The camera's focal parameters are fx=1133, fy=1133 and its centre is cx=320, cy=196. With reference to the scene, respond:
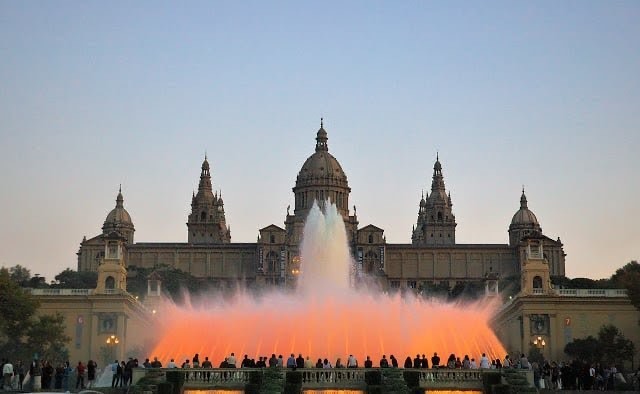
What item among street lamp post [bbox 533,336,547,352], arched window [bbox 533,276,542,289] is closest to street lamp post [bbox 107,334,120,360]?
street lamp post [bbox 533,336,547,352]

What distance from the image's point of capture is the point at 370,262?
187 m

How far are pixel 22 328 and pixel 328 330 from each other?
34831 mm

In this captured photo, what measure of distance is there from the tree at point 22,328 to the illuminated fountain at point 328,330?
68.3ft

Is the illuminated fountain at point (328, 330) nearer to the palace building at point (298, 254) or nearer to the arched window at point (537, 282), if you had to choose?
the arched window at point (537, 282)

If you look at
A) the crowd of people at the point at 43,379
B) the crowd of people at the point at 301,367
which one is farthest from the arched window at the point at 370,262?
the crowd of people at the point at 43,379

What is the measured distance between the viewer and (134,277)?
6275 inches

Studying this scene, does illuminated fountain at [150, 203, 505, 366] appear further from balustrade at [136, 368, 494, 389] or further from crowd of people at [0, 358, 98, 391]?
balustrade at [136, 368, 494, 389]

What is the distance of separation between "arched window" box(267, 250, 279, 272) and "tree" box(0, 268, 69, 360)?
98323 mm

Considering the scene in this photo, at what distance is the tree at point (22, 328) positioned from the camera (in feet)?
265

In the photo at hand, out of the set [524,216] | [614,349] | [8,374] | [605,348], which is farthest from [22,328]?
[524,216]

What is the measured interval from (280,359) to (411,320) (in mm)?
12225

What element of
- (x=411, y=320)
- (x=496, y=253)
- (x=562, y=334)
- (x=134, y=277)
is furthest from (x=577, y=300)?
(x=496, y=253)

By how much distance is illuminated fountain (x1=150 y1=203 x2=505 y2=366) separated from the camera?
183 feet

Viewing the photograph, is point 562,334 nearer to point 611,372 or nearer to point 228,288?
point 611,372
